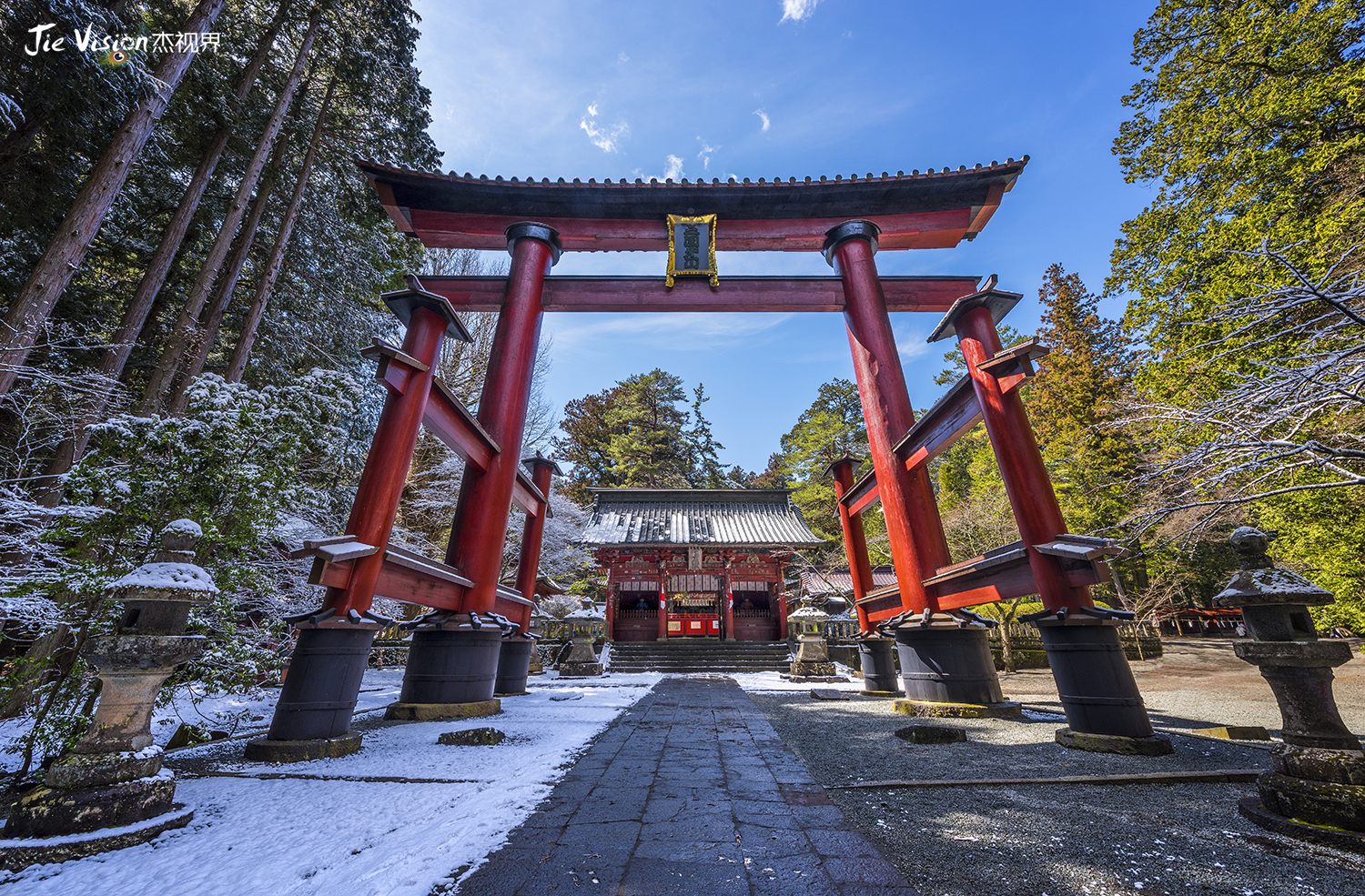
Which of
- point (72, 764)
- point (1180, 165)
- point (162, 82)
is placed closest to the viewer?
point (72, 764)

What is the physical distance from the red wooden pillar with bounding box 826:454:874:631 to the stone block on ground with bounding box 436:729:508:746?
18.6 feet

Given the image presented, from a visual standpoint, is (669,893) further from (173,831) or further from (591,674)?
(591,674)

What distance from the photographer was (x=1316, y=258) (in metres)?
6.39

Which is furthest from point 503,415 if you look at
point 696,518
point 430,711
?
point 696,518

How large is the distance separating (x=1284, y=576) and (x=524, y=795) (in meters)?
4.36

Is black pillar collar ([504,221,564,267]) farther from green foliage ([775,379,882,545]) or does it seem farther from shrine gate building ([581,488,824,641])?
green foliage ([775,379,882,545])

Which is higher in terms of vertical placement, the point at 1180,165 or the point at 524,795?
the point at 1180,165

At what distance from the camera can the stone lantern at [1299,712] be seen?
83.7 inches

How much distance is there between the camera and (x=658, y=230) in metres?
8.55

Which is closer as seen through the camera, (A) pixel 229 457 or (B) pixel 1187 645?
(A) pixel 229 457

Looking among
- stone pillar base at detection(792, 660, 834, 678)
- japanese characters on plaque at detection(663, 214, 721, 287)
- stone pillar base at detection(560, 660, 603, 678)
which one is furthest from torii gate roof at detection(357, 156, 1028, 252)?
stone pillar base at detection(560, 660, 603, 678)

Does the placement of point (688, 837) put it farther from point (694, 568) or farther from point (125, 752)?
point (694, 568)

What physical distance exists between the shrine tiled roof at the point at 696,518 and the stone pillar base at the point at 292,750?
12.8 m

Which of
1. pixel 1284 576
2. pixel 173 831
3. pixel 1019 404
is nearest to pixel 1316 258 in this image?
pixel 1019 404
